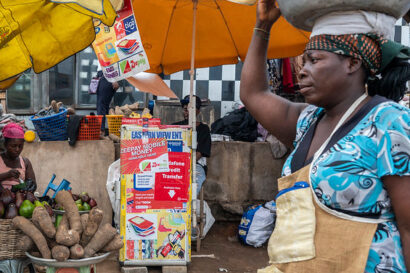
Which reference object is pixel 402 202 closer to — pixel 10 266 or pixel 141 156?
pixel 10 266

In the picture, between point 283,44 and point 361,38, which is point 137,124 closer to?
point 283,44

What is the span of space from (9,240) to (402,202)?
237 cm

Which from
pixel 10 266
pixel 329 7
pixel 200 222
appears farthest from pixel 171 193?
pixel 329 7

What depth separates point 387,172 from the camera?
4.07 feet

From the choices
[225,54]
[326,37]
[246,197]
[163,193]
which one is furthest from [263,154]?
[326,37]

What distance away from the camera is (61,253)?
2.41 meters

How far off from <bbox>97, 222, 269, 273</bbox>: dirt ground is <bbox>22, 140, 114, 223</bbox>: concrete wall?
983 mm

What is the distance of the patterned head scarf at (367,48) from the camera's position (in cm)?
139

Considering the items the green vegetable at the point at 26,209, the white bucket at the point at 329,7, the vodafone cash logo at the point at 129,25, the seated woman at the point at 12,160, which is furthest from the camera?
the seated woman at the point at 12,160

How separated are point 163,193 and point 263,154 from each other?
2197 millimetres

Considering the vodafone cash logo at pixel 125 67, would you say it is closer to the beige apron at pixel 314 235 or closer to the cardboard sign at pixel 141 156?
the cardboard sign at pixel 141 156

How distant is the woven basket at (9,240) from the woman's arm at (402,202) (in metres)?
2.27

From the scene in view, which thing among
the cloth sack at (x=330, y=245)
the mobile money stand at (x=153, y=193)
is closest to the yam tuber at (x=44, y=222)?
the cloth sack at (x=330, y=245)

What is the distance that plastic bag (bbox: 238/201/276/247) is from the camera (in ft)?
19.4
